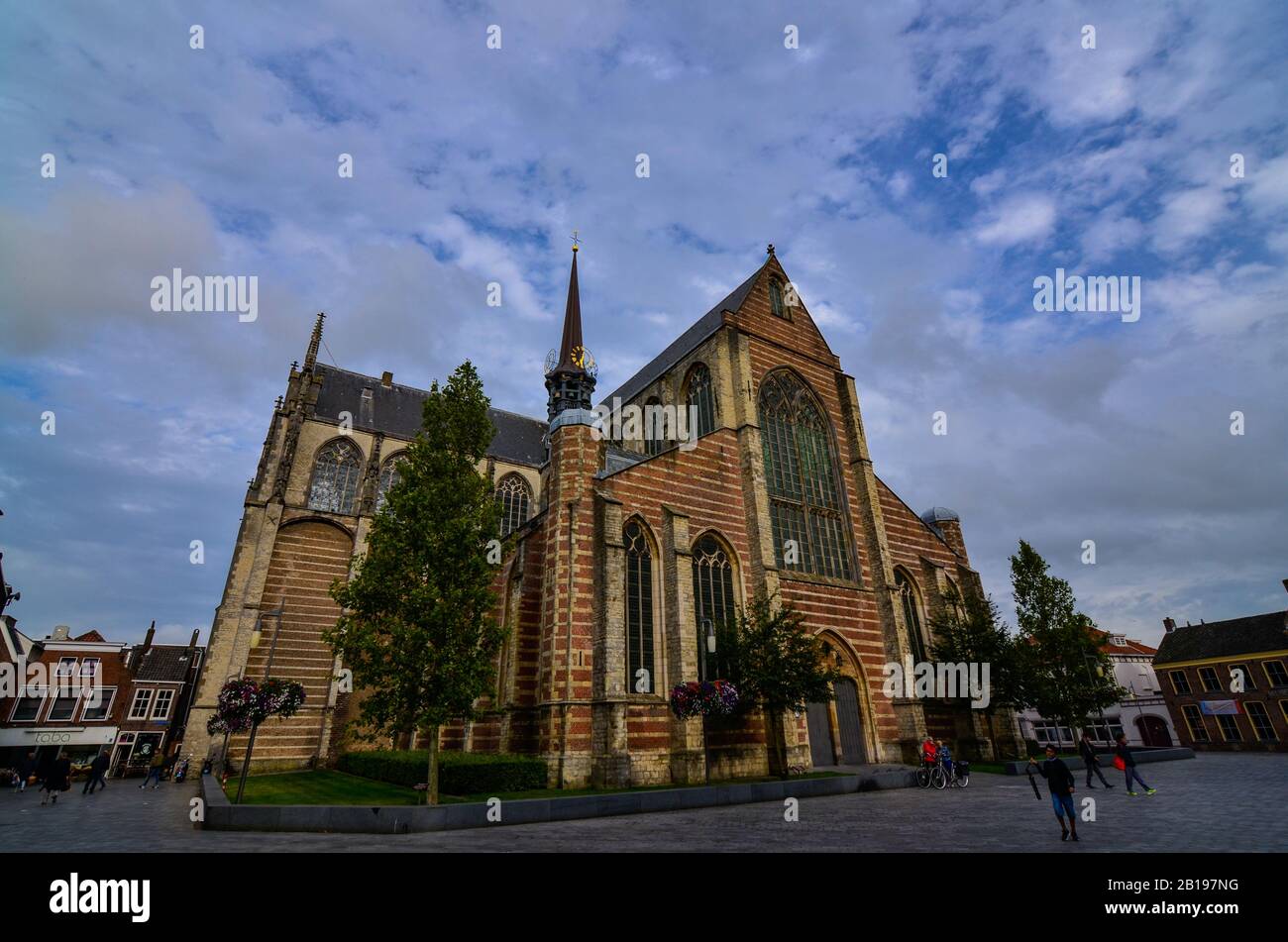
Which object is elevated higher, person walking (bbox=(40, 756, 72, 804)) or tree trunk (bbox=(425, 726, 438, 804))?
tree trunk (bbox=(425, 726, 438, 804))

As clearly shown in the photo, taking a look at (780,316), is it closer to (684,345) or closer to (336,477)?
(684,345)

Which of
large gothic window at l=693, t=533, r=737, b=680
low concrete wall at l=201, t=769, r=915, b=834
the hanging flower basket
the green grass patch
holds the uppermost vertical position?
large gothic window at l=693, t=533, r=737, b=680

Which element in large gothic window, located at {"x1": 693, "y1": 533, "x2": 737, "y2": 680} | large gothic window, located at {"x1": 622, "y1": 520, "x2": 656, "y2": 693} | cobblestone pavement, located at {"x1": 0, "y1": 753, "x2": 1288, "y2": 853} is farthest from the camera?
large gothic window, located at {"x1": 693, "y1": 533, "x2": 737, "y2": 680}

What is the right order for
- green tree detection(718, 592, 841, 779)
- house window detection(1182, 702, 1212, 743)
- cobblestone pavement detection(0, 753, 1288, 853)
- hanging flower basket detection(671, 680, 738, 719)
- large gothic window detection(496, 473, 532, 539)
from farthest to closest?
house window detection(1182, 702, 1212, 743) < large gothic window detection(496, 473, 532, 539) < green tree detection(718, 592, 841, 779) < hanging flower basket detection(671, 680, 738, 719) < cobblestone pavement detection(0, 753, 1288, 853)

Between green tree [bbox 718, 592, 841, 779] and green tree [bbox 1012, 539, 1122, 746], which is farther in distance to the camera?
green tree [bbox 1012, 539, 1122, 746]

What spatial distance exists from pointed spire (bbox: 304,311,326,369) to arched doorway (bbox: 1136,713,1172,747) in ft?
234

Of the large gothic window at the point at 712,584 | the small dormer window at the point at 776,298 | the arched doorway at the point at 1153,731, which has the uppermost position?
the small dormer window at the point at 776,298

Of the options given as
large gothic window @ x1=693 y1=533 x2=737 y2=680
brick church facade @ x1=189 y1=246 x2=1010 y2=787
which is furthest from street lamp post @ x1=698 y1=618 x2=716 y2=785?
large gothic window @ x1=693 y1=533 x2=737 y2=680

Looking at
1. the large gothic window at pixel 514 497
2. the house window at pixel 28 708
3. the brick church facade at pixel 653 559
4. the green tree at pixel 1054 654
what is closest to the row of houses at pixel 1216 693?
the green tree at pixel 1054 654

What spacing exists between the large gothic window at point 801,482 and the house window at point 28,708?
4514 centimetres

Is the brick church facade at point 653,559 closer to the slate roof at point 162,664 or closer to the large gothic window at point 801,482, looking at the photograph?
the large gothic window at point 801,482

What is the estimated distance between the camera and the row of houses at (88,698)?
110 feet

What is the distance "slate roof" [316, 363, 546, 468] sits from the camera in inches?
1485

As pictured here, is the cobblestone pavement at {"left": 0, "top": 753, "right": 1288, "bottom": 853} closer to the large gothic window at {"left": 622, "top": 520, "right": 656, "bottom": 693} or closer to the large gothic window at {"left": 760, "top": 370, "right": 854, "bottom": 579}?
the large gothic window at {"left": 622, "top": 520, "right": 656, "bottom": 693}
